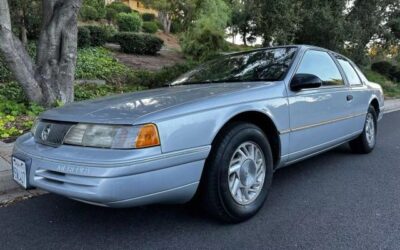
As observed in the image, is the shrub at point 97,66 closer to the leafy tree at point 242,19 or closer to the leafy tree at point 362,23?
the leafy tree at point 242,19

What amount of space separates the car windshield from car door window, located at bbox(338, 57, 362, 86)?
3.64 ft

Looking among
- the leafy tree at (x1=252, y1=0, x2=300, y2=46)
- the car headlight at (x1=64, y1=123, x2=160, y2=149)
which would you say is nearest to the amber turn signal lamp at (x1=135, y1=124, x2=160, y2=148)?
the car headlight at (x1=64, y1=123, x2=160, y2=149)

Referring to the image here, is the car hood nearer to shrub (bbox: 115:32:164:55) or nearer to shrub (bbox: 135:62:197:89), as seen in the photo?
shrub (bbox: 135:62:197:89)

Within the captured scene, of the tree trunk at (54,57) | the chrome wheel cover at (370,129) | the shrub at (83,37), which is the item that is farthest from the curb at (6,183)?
the shrub at (83,37)

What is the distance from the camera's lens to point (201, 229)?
3.12m

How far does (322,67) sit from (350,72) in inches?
33.8

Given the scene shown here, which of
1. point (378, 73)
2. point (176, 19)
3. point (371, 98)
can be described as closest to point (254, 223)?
point (371, 98)

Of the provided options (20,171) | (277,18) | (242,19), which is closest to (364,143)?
(20,171)

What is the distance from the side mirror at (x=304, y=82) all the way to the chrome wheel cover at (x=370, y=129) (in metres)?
2.09

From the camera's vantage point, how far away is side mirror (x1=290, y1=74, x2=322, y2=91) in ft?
12.1

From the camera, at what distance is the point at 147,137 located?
2658mm

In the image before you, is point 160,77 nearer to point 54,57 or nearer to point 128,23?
point 54,57

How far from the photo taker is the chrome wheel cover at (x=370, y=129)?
5502mm

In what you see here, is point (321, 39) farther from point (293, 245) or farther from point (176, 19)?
point (176, 19)
